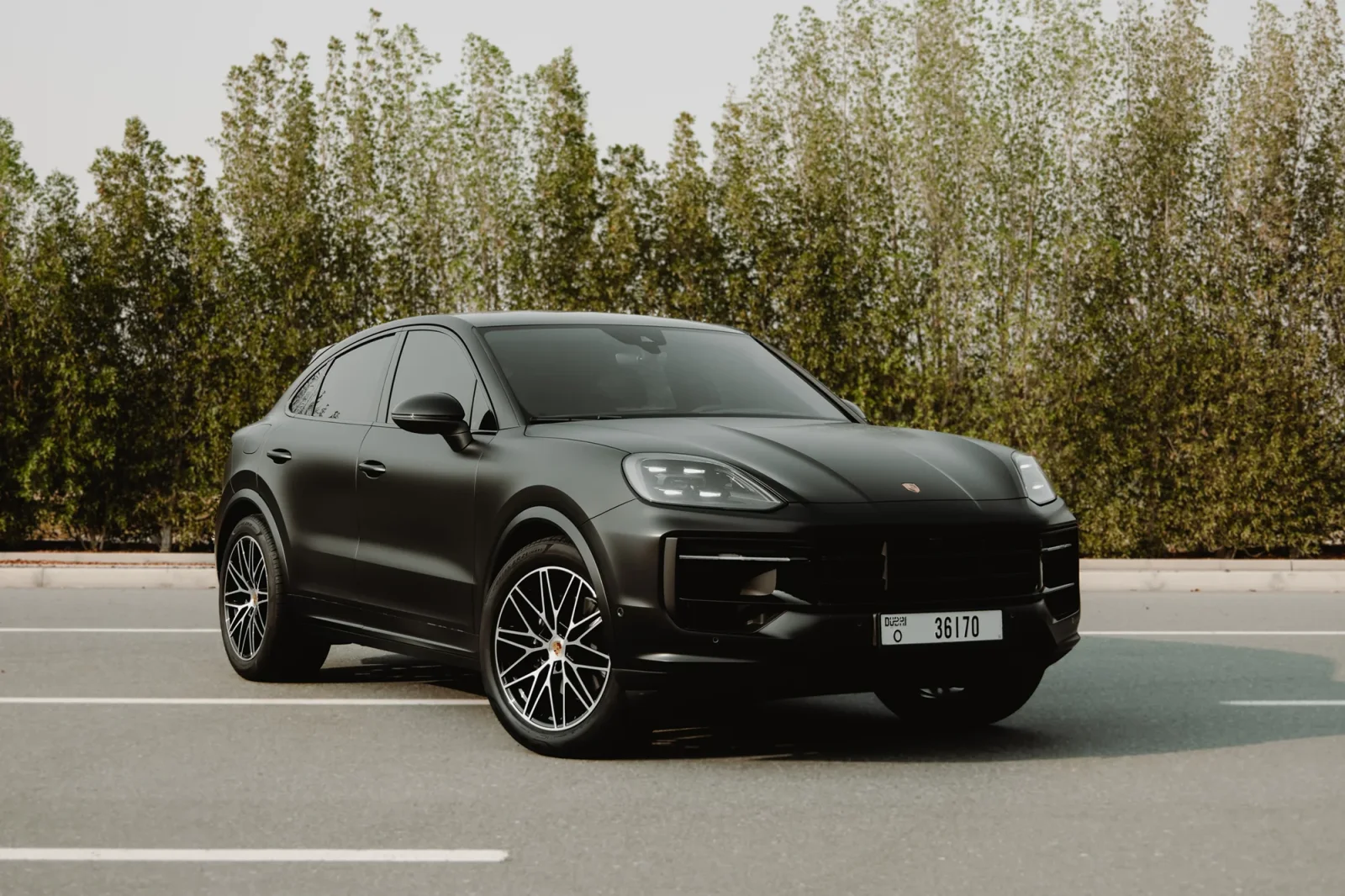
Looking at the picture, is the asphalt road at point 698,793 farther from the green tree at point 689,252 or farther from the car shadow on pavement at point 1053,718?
the green tree at point 689,252

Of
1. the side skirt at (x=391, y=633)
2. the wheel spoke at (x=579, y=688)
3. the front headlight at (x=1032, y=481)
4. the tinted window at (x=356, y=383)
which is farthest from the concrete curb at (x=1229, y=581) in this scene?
the wheel spoke at (x=579, y=688)

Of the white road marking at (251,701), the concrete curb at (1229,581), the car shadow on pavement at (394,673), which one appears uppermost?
the white road marking at (251,701)

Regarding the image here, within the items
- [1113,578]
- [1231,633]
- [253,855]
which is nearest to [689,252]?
[1113,578]

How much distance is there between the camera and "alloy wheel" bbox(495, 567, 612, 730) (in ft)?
21.8

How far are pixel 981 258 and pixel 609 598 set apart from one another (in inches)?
646

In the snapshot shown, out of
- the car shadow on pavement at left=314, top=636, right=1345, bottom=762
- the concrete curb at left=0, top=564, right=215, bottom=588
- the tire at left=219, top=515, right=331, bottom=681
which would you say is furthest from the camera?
the concrete curb at left=0, top=564, right=215, bottom=588

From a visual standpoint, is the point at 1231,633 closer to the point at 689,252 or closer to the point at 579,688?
the point at 579,688

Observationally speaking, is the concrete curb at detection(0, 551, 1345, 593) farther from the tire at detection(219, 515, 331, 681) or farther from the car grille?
the car grille

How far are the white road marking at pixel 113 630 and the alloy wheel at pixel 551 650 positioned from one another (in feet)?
16.1

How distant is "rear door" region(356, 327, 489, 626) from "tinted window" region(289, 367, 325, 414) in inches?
37.0

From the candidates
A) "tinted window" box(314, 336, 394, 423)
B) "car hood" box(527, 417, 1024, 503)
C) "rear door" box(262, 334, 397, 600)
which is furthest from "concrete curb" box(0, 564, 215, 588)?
"car hood" box(527, 417, 1024, 503)

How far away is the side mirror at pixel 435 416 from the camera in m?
7.21

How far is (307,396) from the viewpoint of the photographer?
912cm

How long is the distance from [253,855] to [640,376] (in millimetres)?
3187
